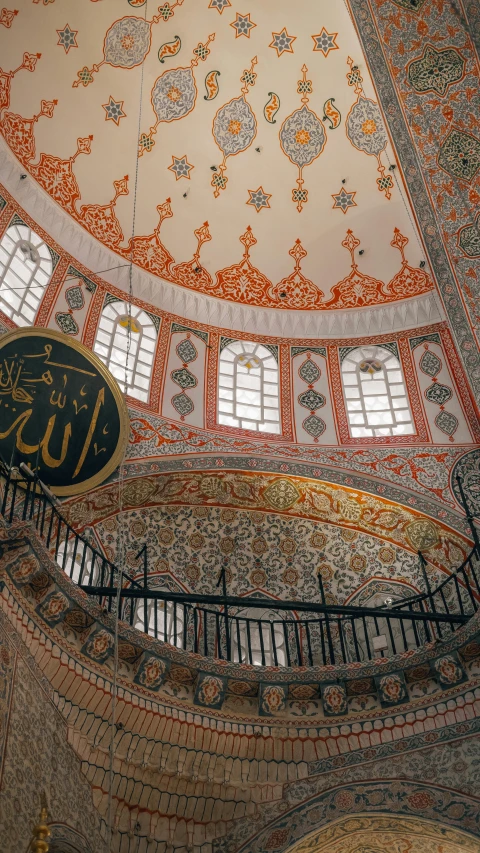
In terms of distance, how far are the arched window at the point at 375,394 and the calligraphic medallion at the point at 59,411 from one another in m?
2.68

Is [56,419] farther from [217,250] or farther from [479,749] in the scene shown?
[479,749]

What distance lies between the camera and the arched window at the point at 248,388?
9.26m

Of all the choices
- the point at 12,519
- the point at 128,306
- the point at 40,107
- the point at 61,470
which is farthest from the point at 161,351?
the point at 12,519

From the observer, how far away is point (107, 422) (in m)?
8.03

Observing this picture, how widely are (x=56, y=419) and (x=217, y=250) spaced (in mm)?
3549

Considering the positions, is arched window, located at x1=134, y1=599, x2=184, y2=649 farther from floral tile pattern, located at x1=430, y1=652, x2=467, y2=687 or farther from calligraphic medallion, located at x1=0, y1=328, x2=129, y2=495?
floral tile pattern, located at x1=430, y1=652, x2=467, y2=687

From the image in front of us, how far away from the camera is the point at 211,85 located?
32.8 ft

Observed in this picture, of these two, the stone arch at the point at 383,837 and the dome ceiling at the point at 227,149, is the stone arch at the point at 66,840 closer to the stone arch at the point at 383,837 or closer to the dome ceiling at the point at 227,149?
the stone arch at the point at 383,837

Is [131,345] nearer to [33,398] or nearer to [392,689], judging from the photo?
[33,398]

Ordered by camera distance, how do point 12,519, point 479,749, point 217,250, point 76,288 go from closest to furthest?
1. point 12,519
2. point 479,749
3. point 76,288
4. point 217,250

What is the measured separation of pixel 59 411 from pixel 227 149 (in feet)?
13.8

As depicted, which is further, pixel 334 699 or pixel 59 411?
pixel 59 411

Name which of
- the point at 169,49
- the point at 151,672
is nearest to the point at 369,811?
the point at 151,672

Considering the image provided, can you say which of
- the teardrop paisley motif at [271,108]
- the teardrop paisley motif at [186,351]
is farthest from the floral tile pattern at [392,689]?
the teardrop paisley motif at [271,108]
